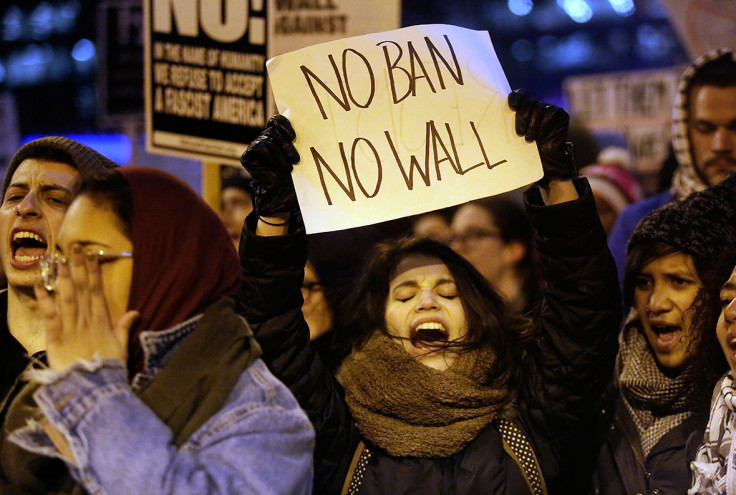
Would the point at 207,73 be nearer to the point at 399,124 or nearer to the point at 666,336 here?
the point at 399,124

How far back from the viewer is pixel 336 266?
349cm

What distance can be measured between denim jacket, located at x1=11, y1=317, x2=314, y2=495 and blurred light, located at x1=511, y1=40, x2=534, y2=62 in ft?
48.5

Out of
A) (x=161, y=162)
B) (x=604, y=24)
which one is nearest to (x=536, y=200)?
(x=161, y=162)

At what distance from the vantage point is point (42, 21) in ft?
62.8

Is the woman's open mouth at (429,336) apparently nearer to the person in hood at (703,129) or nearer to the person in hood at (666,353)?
the person in hood at (666,353)

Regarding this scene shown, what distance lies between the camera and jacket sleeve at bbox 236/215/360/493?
8.30ft

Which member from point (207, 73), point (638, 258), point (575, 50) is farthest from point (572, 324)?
point (575, 50)

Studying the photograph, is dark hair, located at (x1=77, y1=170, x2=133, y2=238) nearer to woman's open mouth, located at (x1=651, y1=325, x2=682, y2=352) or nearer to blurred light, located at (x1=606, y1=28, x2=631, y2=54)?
woman's open mouth, located at (x1=651, y1=325, x2=682, y2=352)

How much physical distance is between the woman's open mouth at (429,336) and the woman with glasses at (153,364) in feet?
2.76

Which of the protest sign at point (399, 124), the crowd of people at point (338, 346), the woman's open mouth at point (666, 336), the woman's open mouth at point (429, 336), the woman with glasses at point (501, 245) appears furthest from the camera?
the woman with glasses at point (501, 245)

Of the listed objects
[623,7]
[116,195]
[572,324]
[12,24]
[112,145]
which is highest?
[12,24]

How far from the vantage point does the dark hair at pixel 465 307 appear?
9.18 ft

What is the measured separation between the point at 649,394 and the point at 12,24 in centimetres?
1982

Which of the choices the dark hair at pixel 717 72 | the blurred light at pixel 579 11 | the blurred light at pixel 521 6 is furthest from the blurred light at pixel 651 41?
the dark hair at pixel 717 72
